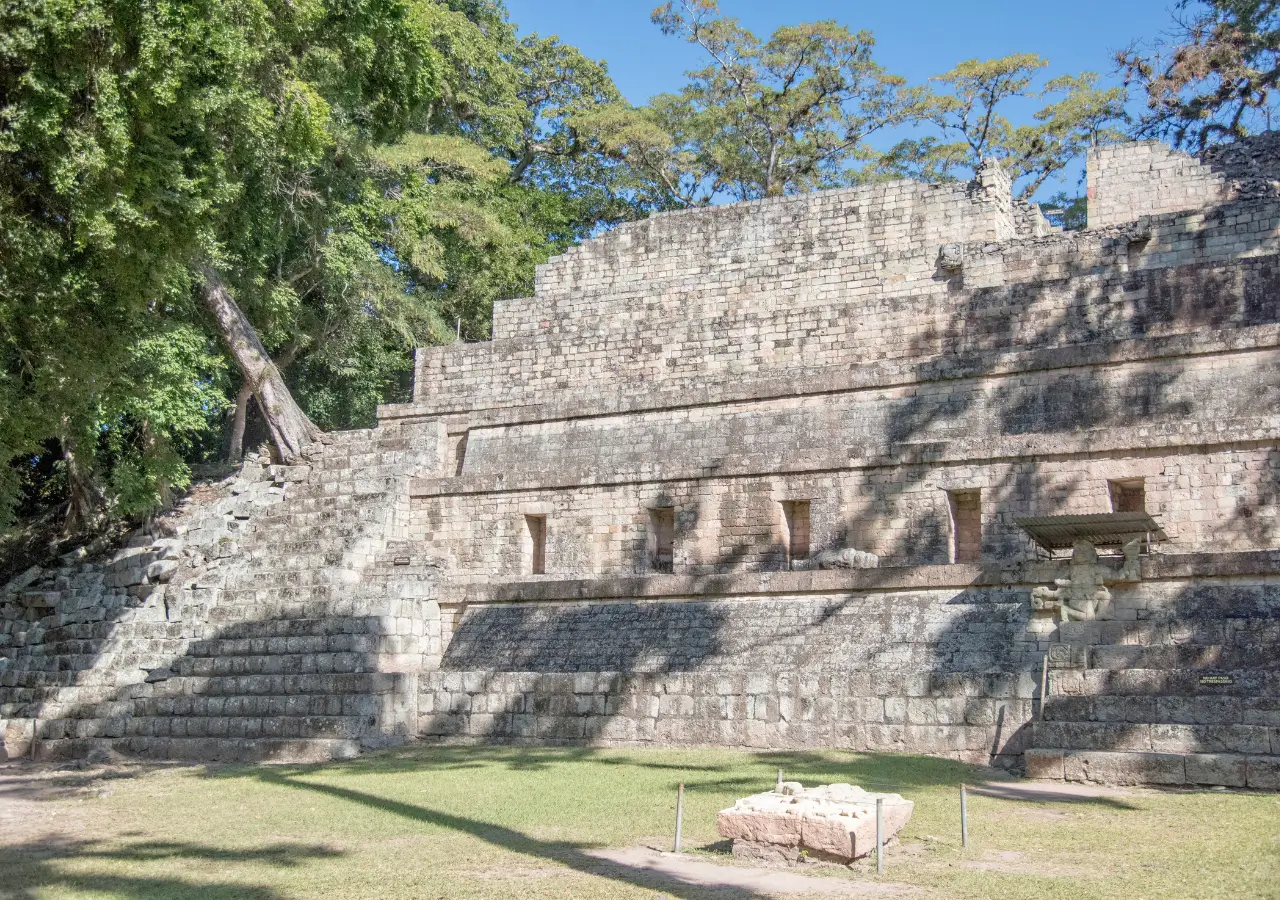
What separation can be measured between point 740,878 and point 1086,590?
685cm

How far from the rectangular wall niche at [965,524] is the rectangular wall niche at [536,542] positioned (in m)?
5.80

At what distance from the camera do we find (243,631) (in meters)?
16.2

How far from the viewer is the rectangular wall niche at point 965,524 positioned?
51.5ft

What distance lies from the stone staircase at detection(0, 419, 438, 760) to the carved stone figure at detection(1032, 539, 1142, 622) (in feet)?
23.2

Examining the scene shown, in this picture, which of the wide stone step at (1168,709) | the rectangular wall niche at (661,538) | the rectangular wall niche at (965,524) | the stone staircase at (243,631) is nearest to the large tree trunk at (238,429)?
the stone staircase at (243,631)

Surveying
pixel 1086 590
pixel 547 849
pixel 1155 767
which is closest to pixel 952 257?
pixel 1086 590

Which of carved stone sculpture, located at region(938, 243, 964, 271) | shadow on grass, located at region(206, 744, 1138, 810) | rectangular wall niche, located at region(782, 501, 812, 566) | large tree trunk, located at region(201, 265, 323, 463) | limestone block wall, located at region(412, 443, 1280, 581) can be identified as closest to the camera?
shadow on grass, located at region(206, 744, 1138, 810)

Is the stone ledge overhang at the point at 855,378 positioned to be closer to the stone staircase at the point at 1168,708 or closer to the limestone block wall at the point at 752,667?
the limestone block wall at the point at 752,667

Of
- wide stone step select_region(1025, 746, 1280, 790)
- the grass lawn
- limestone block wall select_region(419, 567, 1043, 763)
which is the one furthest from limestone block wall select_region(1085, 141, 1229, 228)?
the grass lawn

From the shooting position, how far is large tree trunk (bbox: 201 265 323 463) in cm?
2098

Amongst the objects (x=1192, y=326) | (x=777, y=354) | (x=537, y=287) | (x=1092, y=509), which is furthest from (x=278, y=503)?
(x=1192, y=326)

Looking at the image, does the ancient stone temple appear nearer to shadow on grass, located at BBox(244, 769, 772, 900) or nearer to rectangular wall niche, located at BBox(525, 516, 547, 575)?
rectangular wall niche, located at BBox(525, 516, 547, 575)

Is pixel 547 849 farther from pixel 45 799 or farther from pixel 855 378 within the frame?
pixel 855 378

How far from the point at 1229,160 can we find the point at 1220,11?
1038 cm
